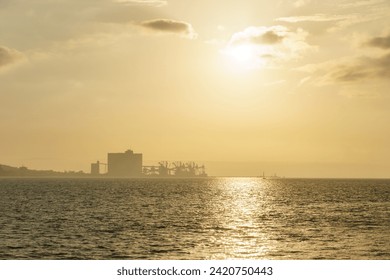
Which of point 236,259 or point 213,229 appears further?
point 213,229

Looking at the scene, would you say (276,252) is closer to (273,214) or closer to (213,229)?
(213,229)

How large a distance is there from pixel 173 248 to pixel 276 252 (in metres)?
11.7

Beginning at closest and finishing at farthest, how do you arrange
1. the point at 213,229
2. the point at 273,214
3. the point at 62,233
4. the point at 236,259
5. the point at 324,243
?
the point at 236,259 → the point at 324,243 → the point at 62,233 → the point at 213,229 → the point at 273,214

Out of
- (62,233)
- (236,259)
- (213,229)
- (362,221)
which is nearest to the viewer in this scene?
(236,259)

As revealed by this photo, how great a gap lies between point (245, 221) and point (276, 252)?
33028mm

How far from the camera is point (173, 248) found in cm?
6575
